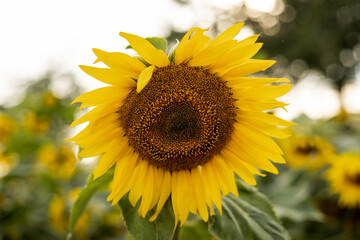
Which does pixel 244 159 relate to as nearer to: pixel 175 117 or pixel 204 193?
pixel 204 193

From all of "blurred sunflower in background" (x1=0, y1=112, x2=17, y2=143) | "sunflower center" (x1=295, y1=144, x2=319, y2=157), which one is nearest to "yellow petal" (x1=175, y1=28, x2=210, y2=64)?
"sunflower center" (x1=295, y1=144, x2=319, y2=157)

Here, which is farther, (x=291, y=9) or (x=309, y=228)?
(x=291, y=9)

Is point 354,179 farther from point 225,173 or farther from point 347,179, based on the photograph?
point 225,173

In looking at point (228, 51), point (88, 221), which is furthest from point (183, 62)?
point (88, 221)

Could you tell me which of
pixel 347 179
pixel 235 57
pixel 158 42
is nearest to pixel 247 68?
pixel 235 57

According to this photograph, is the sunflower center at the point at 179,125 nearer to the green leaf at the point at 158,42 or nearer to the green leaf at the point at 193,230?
the green leaf at the point at 158,42

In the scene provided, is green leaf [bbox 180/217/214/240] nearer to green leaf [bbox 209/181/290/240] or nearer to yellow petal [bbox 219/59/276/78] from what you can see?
green leaf [bbox 209/181/290/240]
